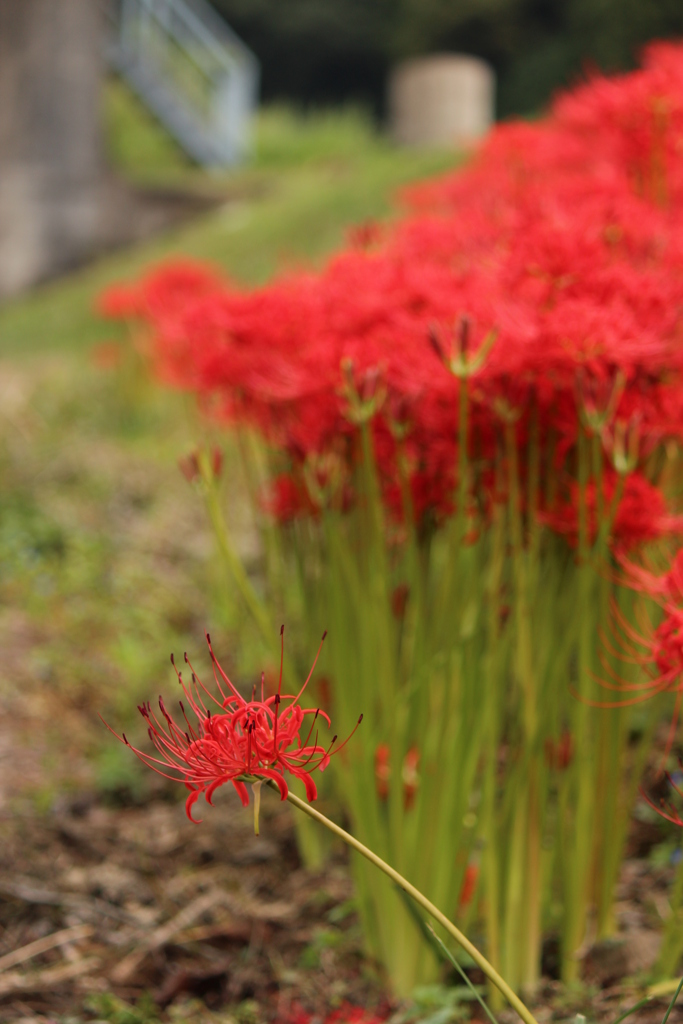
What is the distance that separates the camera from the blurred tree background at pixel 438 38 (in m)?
16.4

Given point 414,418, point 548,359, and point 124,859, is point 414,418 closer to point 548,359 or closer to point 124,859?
point 548,359

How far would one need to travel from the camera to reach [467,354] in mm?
1463

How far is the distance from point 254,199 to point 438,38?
10401mm

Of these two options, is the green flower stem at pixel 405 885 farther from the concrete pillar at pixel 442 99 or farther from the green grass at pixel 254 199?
the concrete pillar at pixel 442 99

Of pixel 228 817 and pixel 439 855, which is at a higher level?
pixel 439 855

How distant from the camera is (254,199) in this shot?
12.3m

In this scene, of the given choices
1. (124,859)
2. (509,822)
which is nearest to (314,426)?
(509,822)

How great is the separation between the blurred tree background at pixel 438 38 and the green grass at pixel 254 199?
364 centimetres

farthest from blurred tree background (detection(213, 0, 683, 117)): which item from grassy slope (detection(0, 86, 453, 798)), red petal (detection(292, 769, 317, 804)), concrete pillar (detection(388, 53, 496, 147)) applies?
red petal (detection(292, 769, 317, 804))

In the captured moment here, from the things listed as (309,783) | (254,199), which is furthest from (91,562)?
(254,199)

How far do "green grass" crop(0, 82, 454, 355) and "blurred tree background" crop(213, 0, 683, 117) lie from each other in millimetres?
3638

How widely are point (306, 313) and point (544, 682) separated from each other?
90 cm

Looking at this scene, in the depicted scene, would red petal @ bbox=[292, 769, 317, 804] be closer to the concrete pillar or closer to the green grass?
the green grass

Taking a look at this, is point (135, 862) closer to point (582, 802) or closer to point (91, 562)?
point (582, 802)
